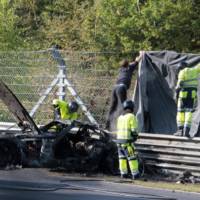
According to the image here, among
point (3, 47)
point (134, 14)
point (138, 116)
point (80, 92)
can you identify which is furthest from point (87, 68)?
point (3, 47)

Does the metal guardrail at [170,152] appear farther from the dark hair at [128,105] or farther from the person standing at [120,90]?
the person standing at [120,90]

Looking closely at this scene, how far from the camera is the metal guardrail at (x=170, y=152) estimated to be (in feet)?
44.8

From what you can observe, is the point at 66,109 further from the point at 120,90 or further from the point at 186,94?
the point at 186,94

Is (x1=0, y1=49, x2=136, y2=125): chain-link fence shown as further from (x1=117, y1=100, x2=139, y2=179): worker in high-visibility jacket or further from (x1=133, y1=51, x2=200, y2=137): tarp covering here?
(x1=117, y1=100, x2=139, y2=179): worker in high-visibility jacket

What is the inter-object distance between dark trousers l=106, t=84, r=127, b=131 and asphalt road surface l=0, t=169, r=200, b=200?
255cm

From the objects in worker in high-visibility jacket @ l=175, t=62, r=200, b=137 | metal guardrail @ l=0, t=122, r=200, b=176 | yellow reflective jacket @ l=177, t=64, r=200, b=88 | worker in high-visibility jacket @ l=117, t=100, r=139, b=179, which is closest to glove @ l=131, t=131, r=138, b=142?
worker in high-visibility jacket @ l=117, t=100, r=139, b=179

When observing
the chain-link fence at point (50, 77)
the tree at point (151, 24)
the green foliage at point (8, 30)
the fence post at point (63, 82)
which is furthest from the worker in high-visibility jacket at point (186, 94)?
the green foliage at point (8, 30)

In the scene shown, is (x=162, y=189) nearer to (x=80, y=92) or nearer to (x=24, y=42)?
(x=80, y=92)

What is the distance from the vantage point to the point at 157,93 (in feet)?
50.6

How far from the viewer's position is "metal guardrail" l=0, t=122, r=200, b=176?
13656 millimetres

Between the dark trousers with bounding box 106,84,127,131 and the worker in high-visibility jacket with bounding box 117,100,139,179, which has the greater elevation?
the dark trousers with bounding box 106,84,127,131

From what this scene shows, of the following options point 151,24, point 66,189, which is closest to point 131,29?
point 151,24

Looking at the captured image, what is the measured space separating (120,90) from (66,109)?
1.34 meters

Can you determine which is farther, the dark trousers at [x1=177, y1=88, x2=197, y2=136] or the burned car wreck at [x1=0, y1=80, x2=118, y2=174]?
the dark trousers at [x1=177, y1=88, x2=197, y2=136]
